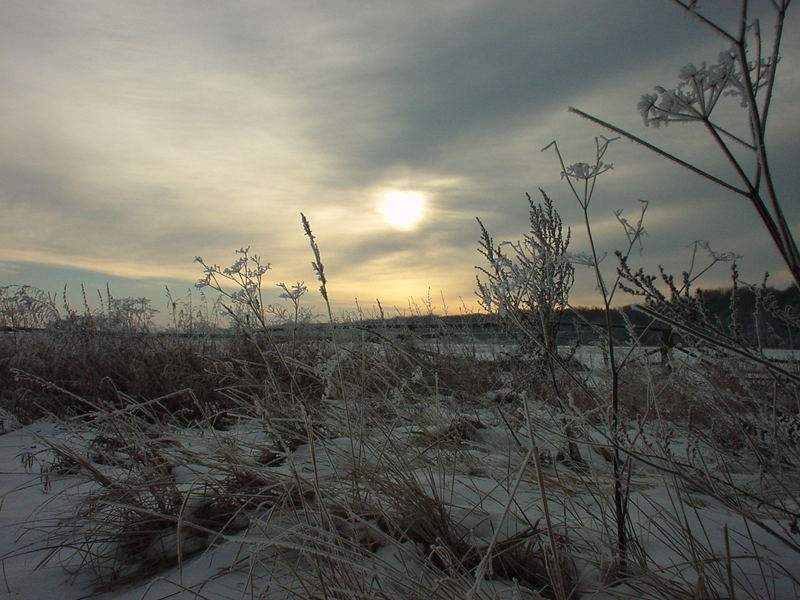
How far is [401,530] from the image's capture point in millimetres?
1686

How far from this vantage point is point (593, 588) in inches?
59.6

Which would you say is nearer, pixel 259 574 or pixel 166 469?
pixel 259 574

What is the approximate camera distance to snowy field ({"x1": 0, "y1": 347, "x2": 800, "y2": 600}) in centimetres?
142

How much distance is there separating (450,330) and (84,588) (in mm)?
4796

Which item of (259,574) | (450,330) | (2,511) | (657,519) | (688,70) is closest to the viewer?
(688,70)

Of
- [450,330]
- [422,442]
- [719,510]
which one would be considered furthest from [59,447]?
[450,330]

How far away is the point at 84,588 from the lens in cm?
185

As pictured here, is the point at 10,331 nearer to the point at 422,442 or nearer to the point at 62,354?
Answer: the point at 62,354

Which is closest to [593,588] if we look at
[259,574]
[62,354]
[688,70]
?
[259,574]

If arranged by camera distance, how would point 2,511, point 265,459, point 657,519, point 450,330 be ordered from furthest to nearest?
point 450,330, point 265,459, point 2,511, point 657,519

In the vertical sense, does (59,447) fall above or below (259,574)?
above

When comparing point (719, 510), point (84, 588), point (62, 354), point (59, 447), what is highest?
point (62, 354)

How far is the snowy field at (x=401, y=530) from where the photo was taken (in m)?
1.42

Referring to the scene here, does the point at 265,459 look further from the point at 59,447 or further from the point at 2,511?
the point at 2,511
